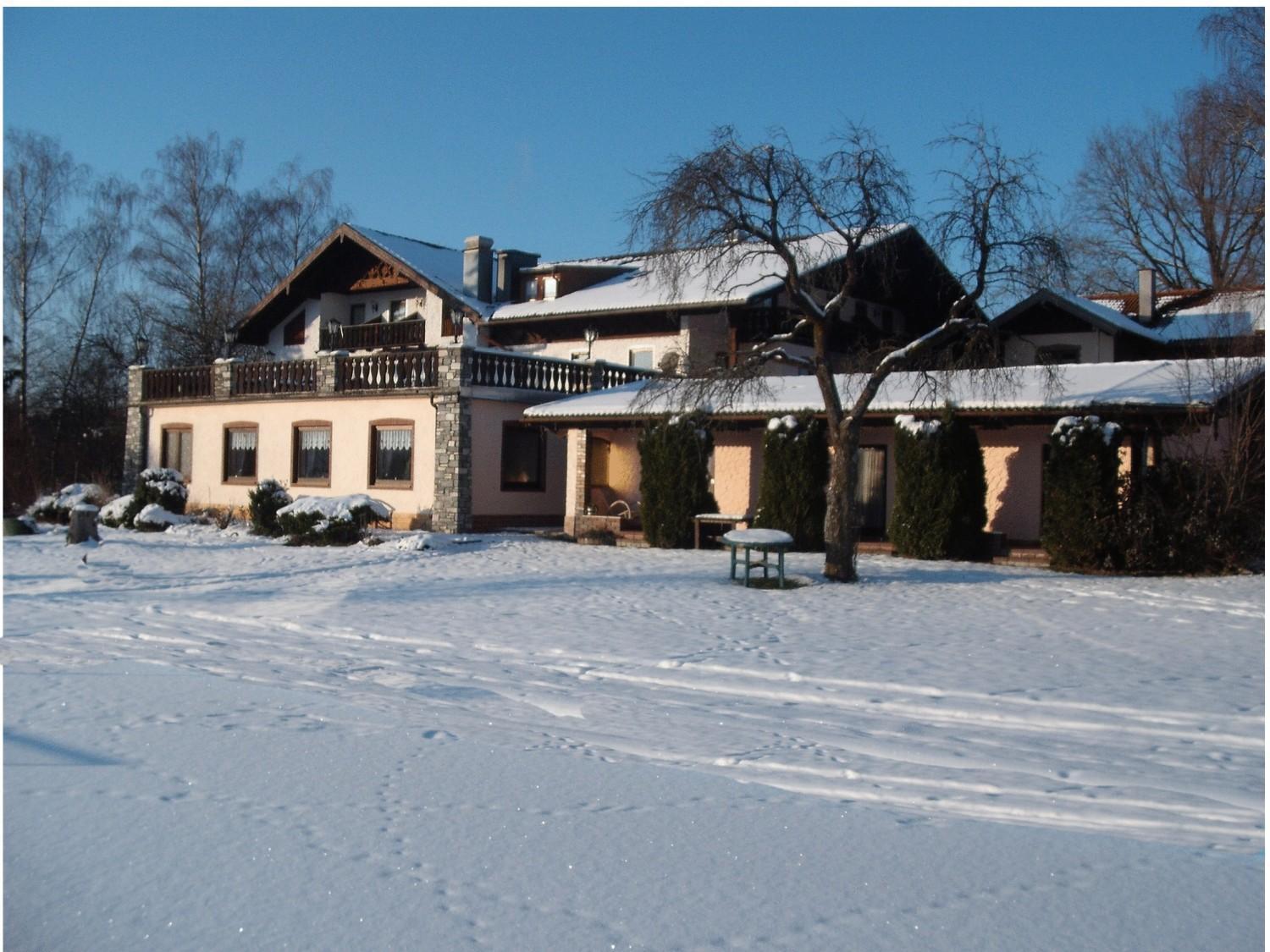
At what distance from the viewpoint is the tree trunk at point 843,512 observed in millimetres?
16594

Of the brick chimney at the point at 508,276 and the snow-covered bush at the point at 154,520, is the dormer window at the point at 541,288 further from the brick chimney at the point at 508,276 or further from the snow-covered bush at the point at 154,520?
the snow-covered bush at the point at 154,520

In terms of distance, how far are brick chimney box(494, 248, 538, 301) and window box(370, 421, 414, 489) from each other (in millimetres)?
10547

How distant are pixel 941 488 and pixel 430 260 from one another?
2157cm

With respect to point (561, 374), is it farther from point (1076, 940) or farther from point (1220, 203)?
point (1076, 940)

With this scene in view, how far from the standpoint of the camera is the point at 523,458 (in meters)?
26.0

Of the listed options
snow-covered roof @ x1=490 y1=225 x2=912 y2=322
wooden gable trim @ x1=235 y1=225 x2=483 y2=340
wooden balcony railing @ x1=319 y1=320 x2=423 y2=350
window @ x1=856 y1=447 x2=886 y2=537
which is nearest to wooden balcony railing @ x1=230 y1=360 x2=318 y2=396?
wooden balcony railing @ x1=319 y1=320 x2=423 y2=350

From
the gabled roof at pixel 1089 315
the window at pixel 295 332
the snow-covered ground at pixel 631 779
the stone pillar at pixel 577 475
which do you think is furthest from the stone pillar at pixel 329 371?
the gabled roof at pixel 1089 315

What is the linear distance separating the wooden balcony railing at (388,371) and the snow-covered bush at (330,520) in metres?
3.95

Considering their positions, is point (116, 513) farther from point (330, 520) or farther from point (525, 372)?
point (525, 372)

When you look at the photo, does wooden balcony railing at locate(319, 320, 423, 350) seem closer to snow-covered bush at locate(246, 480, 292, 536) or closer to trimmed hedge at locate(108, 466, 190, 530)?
trimmed hedge at locate(108, 466, 190, 530)

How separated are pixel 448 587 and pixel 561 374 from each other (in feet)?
37.7

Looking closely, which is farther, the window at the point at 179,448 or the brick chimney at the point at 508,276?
the brick chimney at the point at 508,276

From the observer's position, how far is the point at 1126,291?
4019cm

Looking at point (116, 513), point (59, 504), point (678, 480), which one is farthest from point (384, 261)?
point (678, 480)
